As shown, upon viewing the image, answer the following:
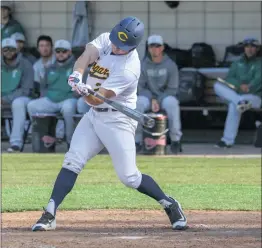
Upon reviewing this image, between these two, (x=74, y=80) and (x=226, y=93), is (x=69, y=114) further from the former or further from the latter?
(x=74, y=80)

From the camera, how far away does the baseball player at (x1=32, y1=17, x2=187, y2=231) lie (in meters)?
6.97

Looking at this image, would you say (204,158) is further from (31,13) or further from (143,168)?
(31,13)

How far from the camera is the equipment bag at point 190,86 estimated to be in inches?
529

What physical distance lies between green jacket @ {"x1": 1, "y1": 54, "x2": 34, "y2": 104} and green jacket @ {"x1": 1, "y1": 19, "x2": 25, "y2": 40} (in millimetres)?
1656

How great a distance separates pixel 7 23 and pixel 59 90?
102 inches

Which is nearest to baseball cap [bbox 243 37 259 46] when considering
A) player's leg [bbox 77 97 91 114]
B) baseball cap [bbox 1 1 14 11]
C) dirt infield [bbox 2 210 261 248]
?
player's leg [bbox 77 97 91 114]

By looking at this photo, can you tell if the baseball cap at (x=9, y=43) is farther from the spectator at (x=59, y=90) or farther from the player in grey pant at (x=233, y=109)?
the player in grey pant at (x=233, y=109)

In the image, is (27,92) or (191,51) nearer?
(27,92)

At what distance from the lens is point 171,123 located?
12.5m

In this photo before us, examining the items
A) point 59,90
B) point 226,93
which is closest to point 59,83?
point 59,90

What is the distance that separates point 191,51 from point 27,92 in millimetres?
2947

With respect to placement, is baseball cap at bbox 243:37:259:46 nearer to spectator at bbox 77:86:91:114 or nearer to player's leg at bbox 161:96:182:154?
player's leg at bbox 161:96:182:154

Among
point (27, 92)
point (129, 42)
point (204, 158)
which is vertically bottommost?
point (204, 158)

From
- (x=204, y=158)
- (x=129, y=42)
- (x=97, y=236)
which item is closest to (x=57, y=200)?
(x=97, y=236)
